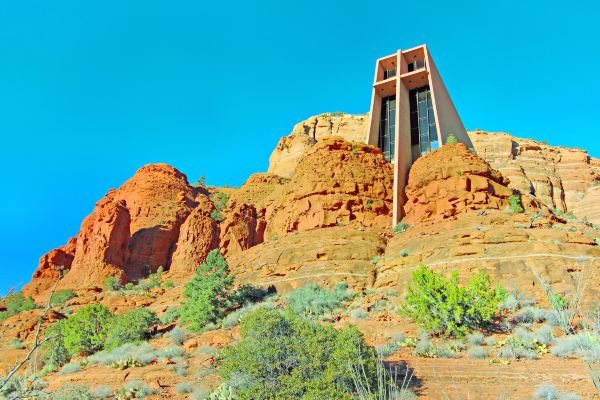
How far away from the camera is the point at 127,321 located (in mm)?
20078

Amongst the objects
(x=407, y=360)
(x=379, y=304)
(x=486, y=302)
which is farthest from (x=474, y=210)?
(x=407, y=360)

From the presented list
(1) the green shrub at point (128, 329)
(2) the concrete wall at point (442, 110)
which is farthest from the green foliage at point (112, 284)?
(2) the concrete wall at point (442, 110)

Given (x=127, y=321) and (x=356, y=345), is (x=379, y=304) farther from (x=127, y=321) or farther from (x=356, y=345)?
(x=127, y=321)

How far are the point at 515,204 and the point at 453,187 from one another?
334 cm

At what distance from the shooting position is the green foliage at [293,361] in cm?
952

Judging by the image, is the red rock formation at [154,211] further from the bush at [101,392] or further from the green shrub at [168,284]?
the bush at [101,392]

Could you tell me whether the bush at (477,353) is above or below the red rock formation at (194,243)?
below

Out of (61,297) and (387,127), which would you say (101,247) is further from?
(387,127)

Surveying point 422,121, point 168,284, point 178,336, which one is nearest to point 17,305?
point 168,284

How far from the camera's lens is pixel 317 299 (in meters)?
20.5

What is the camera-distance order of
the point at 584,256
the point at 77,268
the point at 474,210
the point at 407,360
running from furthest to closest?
the point at 77,268 < the point at 474,210 < the point at 584,256 < the point at 407,360

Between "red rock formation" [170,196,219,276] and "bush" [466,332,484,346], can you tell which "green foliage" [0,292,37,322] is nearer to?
"red rock formation" [170,196,219,276]

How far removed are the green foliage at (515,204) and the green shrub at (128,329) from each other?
733 inches

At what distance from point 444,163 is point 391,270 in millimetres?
9274
